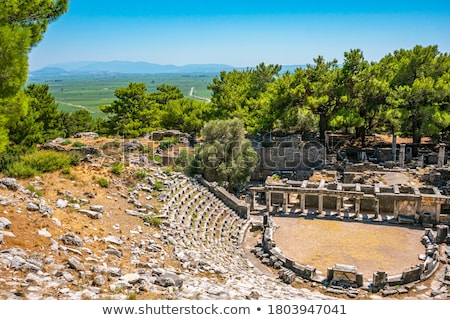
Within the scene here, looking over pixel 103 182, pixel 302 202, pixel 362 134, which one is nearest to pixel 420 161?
pixel 362 134

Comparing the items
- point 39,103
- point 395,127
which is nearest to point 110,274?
point 39,103

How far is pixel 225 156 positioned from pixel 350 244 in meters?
10.9

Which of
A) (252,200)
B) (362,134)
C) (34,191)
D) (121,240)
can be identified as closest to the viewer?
(121,240)

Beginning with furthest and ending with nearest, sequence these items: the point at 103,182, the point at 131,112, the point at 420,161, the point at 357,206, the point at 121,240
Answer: the point at 131,112 → the point at 420,161 → the point at 357,206 → the point at 103,182 → the point at 121,240

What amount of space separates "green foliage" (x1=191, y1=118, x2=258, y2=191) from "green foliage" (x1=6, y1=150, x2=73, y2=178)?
10414 millimetres

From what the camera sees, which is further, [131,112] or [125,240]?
[131,112]

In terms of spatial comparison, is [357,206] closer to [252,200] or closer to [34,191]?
[252,200]

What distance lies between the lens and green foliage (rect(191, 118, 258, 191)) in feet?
93.6

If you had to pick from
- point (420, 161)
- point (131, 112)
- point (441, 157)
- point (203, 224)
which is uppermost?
point (131, 112)

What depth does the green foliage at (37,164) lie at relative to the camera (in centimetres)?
1731

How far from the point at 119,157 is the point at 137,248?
11149 millimetres

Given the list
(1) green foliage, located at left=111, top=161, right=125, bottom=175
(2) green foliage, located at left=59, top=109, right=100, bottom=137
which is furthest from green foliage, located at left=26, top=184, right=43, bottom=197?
(2) green foliage, located at left=59, top=109, right=100, bottom=137

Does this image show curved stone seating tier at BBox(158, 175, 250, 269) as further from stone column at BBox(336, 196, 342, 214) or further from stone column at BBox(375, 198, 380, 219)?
stone column at BBox(375, 198, 380, 219)

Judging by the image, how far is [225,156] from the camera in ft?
95.6
